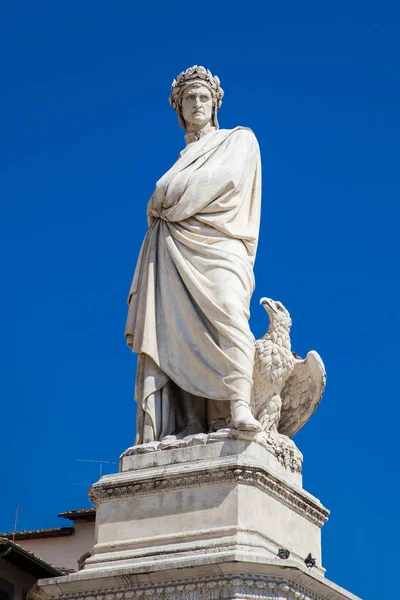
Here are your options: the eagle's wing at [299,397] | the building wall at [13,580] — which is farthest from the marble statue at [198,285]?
the building wall at [13,580]

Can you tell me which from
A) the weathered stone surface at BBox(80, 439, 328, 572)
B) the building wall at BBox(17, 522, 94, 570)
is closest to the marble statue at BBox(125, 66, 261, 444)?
the weathered stone surface at BBox(80, 439, 328, 572)

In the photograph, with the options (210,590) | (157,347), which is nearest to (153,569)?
(210,590)

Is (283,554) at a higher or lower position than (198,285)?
lower

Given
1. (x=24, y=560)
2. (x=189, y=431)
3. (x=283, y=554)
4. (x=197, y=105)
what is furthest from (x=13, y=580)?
(x=283, y=554)

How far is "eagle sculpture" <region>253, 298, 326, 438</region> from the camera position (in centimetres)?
1609

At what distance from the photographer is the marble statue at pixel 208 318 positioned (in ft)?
52.0

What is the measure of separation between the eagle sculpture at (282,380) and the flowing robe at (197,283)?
36cm

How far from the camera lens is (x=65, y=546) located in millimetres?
32250

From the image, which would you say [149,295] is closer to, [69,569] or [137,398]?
[137,398]

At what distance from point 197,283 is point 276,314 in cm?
108

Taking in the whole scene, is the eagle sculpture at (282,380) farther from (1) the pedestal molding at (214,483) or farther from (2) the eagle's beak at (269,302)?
(1) the pedestal molding at (214,483)

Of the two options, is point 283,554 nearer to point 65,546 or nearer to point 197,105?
point 197,105

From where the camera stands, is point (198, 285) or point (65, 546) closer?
point (198, 285)

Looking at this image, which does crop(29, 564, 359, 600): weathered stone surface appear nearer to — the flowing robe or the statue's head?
the flowing robe
